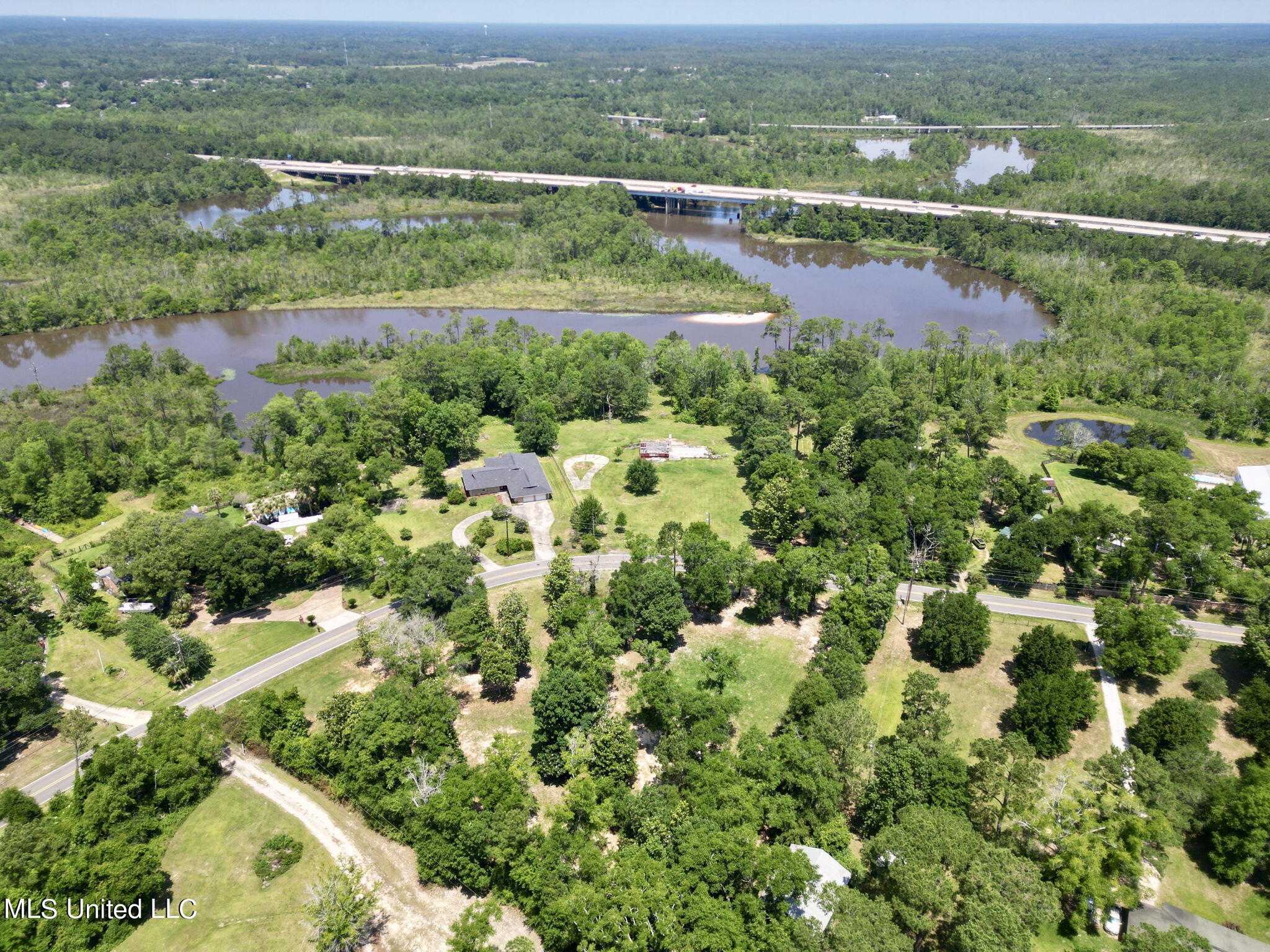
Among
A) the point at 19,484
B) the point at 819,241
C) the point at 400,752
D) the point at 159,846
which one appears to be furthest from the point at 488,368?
the point at 819,241

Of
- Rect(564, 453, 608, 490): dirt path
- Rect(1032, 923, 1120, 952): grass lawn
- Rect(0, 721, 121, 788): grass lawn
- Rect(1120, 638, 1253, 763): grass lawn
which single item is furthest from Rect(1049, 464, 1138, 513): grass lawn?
Rect(0, 721, 121, 788): grass lawn

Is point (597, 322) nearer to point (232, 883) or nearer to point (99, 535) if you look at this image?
point (99, 535)

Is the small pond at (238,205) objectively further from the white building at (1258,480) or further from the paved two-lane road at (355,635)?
the white building at (1258,480)

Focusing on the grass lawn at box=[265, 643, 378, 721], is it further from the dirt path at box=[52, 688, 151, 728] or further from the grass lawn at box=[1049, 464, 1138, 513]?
the grass lawn at box=[1049, 464, 1138, 513]

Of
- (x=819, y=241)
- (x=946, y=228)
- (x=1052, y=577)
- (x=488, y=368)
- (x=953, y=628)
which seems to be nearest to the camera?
(x=953, y=628)

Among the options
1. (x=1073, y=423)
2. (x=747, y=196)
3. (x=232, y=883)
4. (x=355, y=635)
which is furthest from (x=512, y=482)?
(x=747, y=196)

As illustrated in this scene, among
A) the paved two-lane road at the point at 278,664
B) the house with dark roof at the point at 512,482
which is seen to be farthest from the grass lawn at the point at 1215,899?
the house with dark roof at the point at 512,482

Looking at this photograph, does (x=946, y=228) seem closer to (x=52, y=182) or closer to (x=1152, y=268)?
(x=1152, y=268)
